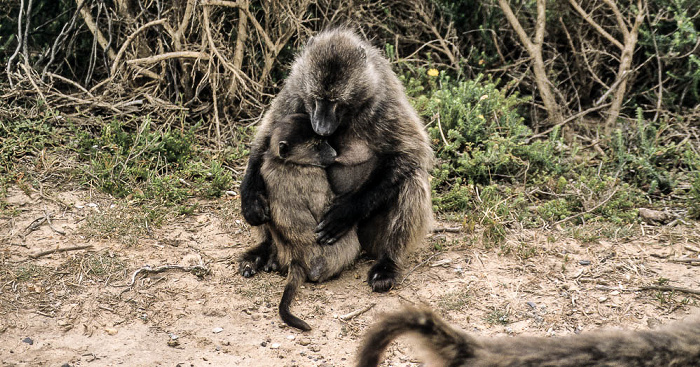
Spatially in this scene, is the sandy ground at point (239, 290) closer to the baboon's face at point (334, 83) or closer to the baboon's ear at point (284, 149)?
the baboon's ear at point (284, 149)

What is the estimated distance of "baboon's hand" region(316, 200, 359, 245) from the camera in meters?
4.48

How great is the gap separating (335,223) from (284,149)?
560 millimetres

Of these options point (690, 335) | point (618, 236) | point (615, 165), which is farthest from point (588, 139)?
point (690, 335)

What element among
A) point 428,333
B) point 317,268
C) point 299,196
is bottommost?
point 317,268

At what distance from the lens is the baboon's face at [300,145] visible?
4410mm

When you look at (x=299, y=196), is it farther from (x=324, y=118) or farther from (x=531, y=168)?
(x=531, y=168)

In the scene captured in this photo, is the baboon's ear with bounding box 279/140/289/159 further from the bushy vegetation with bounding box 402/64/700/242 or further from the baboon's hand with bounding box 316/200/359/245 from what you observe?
the bushy vegetation with bounding box 402/64/700/242

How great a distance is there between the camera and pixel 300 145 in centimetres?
443

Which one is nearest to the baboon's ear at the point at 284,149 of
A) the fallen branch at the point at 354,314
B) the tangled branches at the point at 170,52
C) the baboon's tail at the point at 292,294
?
the baboon's tail at the point at 292,294

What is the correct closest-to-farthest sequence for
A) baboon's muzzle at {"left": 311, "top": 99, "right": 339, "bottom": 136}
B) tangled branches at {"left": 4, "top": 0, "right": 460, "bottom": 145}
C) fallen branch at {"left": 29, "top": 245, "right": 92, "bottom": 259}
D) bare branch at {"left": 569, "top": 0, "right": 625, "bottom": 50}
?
baboon's muzzle at {"left": 311, "top": 99, "right": 339, "bottom": 136}
fallen branch at {"left": 29, "top": 245, "right": 92, "bottom": 259}
tangled branches at {"left": 4, "top": 0, "right": 460, "bottom": 145}
bare branch at {"left": 569, "top": 0, "right": 625, "bottom": 50}

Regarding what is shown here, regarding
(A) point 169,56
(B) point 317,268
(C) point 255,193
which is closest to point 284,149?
(C) point 255,193

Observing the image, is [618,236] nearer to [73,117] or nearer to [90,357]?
[90,357]

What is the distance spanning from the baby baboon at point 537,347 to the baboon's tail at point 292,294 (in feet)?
4.66

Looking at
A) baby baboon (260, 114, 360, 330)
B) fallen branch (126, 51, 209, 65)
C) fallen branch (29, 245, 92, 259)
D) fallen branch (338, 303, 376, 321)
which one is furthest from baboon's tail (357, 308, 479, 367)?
fallen branch (126, 51, 209, 65)
